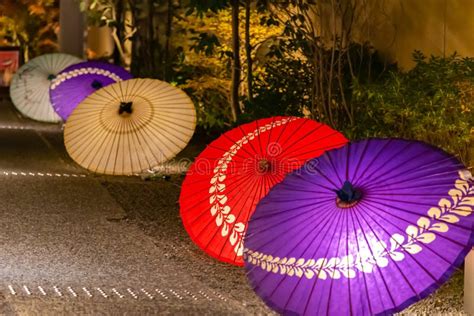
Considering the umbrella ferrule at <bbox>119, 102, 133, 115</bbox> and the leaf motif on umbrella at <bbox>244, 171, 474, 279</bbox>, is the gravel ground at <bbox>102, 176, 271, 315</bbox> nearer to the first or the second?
the umbrella ferrule at <bbox>119, 102, 133, 115</bbox>

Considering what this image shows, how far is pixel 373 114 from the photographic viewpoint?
29.2 feet

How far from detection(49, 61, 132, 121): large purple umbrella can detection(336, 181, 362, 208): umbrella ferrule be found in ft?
30.5

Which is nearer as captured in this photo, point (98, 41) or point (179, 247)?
point (179, 247)

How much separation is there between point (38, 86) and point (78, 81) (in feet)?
11.3

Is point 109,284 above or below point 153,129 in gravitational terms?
below

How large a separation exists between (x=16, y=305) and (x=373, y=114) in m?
4.10

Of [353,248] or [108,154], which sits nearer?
[353,248]

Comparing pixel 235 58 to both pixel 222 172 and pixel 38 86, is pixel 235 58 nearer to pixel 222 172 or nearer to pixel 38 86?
pixel 222 172

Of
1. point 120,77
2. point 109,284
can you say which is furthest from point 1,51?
point 109,284

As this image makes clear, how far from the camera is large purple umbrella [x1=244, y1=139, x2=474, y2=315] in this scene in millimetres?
4613

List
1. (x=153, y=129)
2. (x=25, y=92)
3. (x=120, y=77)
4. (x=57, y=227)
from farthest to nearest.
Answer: (x=25, y=92)
(x=120, y=77)
(x=153, y=129)
(x=57, y=227)

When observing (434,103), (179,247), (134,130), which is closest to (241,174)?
(179,247)

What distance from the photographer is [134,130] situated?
10.1 meters

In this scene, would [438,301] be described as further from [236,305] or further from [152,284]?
[152,284]
